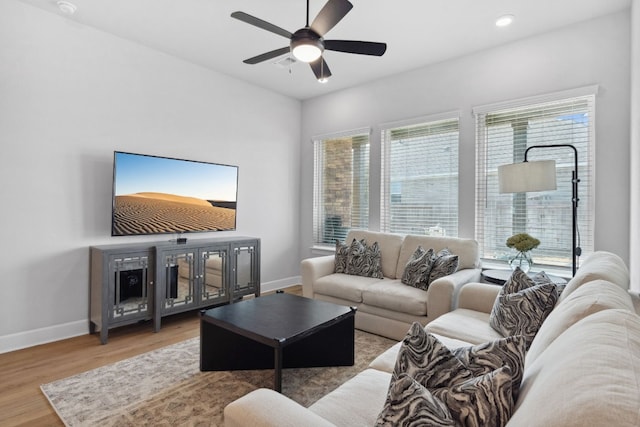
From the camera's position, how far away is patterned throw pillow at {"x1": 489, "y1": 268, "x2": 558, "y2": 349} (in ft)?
6.00

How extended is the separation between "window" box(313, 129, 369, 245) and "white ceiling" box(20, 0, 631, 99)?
3.91 ft

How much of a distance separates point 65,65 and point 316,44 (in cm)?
254

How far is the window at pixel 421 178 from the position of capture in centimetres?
405

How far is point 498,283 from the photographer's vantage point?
291 centimetres

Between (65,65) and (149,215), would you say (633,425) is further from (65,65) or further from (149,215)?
(65,65)

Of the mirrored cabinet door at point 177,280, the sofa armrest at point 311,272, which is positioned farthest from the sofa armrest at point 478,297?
the mirrored cabinet door at point 177,280

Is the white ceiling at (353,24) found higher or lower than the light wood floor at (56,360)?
higher

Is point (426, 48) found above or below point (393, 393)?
above

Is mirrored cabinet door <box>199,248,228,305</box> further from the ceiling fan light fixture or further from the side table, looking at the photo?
the side table

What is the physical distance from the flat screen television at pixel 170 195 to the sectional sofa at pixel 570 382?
294 cm

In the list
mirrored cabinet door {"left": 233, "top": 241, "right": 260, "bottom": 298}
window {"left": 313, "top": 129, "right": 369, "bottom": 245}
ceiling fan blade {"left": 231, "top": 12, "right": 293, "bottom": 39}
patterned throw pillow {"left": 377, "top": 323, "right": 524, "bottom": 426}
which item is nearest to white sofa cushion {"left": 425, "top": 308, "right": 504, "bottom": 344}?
patterned throw pillow {"left": 377, "top": 323, "right": 524, "bottom": 426}

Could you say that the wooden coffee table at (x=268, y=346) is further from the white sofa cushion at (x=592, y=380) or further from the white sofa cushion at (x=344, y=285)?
the white sofa cushion at (x=592, y=380)

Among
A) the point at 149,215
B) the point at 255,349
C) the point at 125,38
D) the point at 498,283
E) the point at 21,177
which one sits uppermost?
the point at 125,38

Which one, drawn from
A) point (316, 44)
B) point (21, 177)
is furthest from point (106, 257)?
point (316, 44)
